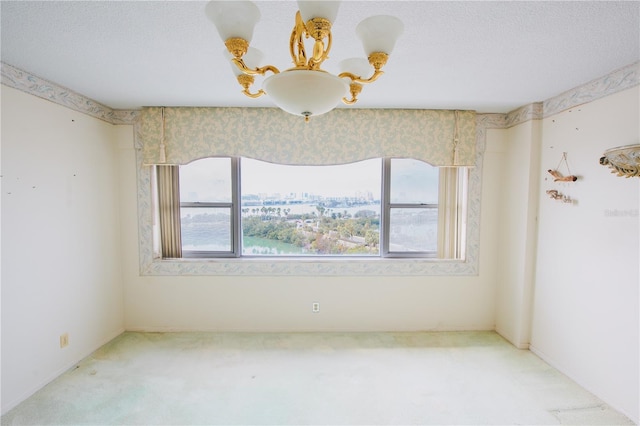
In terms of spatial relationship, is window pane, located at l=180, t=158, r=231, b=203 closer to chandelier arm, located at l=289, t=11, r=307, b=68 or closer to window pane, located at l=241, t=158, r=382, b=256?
window pane, located at l=241, t=158, r=382, b=256

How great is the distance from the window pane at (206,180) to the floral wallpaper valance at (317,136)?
226 mm

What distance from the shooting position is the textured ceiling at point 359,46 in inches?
57.1

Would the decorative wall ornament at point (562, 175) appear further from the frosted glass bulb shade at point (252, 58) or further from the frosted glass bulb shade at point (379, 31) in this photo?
the frosted glass bulb shade at point (252, 58)

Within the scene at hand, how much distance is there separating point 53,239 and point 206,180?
141 cm

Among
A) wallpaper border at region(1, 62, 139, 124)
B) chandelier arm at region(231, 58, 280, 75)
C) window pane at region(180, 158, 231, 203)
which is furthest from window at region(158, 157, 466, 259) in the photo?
chandelier arm at region(231, 58, 280, 75)

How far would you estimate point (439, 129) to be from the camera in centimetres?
313

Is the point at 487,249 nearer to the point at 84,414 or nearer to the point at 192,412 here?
the point at 192,412

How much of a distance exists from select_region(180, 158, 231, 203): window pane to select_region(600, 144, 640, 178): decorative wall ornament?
3.29m

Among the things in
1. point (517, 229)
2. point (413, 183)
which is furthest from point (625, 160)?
point (413, 183)

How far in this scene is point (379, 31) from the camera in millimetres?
1038

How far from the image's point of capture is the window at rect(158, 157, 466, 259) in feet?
10.9

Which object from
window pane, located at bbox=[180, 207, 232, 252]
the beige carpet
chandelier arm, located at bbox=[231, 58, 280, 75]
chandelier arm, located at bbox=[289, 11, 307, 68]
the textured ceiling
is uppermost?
the textured ceiling

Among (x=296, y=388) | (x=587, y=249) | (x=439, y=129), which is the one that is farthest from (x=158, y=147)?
(x=587, y=249)

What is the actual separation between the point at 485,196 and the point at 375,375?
2209 mm
